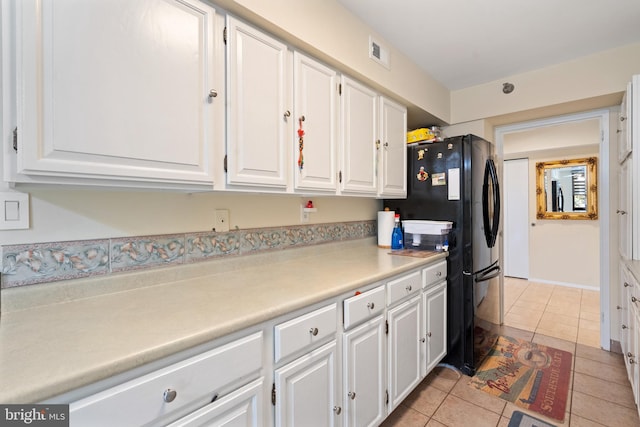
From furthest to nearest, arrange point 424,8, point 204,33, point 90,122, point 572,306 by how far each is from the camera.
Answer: point 572,306, point 424,8, point 204,33, point 90,122

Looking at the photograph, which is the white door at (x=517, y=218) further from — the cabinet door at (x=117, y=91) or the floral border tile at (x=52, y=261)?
the floral border tile at (x=52, y=261)

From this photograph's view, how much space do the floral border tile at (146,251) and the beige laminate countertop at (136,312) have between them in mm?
47

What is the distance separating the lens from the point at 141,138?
3.16 feet

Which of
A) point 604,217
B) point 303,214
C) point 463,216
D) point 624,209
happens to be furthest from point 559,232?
point 303,214

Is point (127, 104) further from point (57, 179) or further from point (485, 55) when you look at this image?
point (485, 55)

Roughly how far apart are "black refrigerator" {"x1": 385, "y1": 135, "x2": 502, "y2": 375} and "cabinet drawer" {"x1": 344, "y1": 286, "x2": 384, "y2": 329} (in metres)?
0.94

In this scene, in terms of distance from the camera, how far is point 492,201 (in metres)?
2.31

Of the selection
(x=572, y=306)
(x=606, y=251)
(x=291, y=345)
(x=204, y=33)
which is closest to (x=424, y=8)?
(x=204, y=33)

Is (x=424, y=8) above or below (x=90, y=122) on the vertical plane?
above

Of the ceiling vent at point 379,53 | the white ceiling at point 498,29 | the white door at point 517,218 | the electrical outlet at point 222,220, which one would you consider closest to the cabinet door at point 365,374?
the electrical outlet at point 222,220

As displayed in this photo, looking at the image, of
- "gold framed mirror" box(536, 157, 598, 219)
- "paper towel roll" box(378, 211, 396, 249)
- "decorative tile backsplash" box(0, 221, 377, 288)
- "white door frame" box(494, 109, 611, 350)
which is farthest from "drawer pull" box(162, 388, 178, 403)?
"gold framed mirror" box(536, 157, 598, 219)

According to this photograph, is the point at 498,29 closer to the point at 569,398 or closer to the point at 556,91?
the point at 556,91

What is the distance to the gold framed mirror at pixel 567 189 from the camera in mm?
3955

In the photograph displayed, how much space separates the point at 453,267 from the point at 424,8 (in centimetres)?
170
